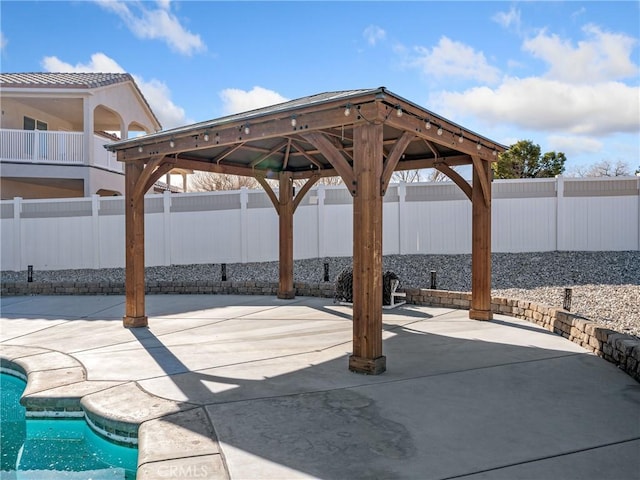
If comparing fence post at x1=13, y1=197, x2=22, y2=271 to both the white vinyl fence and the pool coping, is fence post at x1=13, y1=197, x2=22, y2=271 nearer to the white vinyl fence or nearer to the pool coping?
the white vinyl fence

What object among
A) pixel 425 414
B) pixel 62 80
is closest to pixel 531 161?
pixel 62 80

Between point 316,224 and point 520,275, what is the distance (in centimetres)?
494

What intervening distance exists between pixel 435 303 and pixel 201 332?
440 cm

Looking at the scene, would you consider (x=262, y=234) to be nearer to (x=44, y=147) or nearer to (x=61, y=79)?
(x=44, y=147)

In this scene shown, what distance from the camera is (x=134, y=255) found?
293 inches

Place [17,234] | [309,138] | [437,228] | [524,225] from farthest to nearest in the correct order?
[17,234] < [437,228] < [524,225] < [309,138]

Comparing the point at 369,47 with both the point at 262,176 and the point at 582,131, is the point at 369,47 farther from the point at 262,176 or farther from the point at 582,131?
the point at 582,131

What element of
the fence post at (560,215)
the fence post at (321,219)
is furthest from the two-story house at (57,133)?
the fence post at (560,215)

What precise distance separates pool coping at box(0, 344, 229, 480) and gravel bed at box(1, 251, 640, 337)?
589 cm

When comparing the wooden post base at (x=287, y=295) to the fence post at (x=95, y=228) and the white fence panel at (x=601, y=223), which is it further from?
the white fence panel at (x=601, y=223)

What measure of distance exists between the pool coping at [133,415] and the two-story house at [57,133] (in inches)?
438

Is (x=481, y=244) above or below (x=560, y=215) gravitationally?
below

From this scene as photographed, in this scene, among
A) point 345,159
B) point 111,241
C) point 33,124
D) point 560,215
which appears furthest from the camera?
point 33,124

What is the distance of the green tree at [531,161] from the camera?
19781 millimetres
